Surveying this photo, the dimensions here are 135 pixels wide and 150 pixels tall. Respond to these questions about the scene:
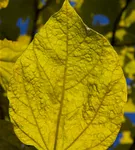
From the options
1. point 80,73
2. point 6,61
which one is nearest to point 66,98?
point 80,73

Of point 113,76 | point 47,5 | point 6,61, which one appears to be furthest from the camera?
point 47,5

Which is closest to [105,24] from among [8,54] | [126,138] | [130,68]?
[130,68]

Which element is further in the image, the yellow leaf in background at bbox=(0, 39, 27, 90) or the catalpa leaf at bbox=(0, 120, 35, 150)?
the yellow leaf in background at bbox=(0, 39, 27, 90)

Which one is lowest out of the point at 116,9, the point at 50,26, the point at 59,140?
the point at 116,9

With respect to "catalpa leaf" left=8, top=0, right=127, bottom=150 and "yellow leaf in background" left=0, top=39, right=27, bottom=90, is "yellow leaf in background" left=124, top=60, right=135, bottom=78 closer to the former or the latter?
"yellow leaf in background" left=0, top=39, right=27, bottom=90

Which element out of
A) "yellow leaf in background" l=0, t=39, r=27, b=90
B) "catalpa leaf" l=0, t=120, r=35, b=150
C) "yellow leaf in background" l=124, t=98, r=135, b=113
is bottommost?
"yellow leaf in background" l=124, t=98, r=135, b=113

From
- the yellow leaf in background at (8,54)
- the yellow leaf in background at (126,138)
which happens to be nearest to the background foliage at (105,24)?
the yellow leaf in background at (126,138)

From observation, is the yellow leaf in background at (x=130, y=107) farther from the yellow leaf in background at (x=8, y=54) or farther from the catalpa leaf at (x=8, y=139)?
the catalpa leaf at (x=8, y=139)

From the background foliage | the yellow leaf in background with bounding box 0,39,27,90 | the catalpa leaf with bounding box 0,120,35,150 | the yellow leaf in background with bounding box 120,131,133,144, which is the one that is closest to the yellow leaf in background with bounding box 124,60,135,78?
the background foliage

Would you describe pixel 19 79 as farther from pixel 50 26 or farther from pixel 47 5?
pixel 47 5
